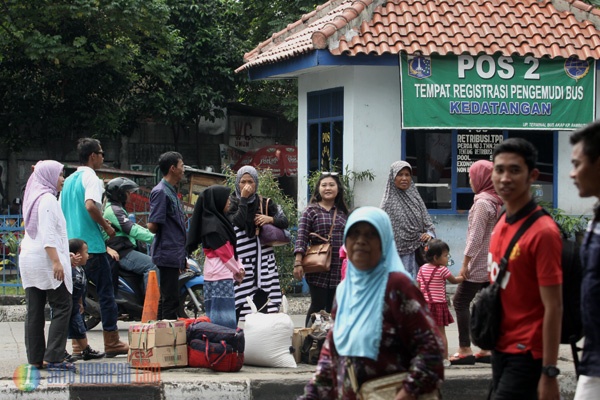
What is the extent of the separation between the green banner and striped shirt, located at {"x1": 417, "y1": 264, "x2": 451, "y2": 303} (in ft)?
16.3

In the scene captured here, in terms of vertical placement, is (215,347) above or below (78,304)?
below

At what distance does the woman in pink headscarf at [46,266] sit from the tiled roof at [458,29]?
5866mm

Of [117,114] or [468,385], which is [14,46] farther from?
[468,385]

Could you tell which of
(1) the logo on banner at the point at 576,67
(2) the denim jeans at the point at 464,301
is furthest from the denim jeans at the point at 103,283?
(1) the logo on banner at the point at 576,67

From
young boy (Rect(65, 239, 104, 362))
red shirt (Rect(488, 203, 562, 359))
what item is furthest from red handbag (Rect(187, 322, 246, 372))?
red shirt (Rect(488, 203, 562, 359))

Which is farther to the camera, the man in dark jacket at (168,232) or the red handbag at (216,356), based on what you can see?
the man in dark jacket at (168,232)

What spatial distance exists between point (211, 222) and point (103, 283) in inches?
46.8

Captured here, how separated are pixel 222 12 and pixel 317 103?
9.41 meters

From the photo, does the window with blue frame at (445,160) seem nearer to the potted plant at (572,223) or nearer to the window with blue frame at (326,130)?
the potted plant at (572,223)

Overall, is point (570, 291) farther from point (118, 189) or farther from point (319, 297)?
point (118, 189)

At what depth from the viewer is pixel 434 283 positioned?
26.2 feet

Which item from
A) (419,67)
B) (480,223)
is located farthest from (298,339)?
(419,67)

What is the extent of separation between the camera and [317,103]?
1448 cm

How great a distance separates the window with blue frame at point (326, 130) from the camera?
13734 millimetres
